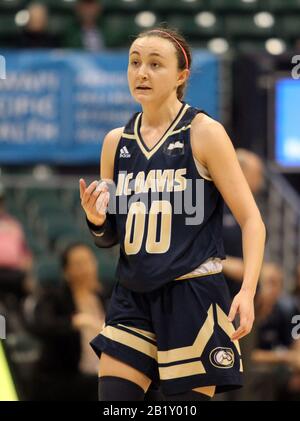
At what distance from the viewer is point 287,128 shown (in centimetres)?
1033

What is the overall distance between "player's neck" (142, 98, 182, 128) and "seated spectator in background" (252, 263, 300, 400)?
11.7 feet

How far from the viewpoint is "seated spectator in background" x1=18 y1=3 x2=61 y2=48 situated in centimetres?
1055

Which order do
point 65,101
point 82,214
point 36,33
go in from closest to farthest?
point 65,101 → point 82,214 → point 36,33

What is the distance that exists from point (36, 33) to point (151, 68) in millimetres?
6632

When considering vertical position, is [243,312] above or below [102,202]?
below

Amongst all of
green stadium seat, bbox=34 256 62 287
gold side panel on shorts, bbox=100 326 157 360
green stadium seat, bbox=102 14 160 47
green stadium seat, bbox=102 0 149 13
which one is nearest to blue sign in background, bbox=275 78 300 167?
green stadium seat, bbox=102 14 160 47

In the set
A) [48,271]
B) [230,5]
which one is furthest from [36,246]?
[230,5]

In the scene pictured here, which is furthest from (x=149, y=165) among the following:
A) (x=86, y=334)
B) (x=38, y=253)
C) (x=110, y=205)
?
(x=38, y=253)

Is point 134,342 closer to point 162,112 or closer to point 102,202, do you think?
point 102,202

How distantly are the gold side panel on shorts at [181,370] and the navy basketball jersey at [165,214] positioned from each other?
0.30 meters

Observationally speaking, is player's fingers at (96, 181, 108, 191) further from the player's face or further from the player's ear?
the player's ear

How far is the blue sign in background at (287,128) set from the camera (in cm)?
1027

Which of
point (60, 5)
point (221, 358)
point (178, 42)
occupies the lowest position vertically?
point (221, 358)

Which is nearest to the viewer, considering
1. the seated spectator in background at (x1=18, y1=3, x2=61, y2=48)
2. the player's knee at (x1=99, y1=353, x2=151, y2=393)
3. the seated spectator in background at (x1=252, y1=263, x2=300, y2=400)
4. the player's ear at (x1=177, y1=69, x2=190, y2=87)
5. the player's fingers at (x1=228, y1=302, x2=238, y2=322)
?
the player's fingers at (x1=228, y1=302, x2=238, y2=322)
